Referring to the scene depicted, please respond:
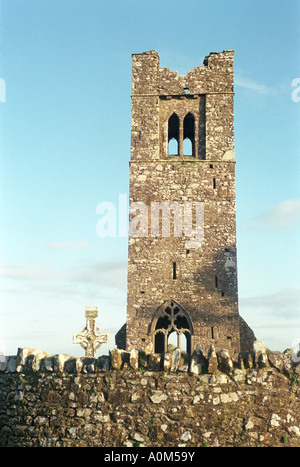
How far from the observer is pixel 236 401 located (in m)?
6.78

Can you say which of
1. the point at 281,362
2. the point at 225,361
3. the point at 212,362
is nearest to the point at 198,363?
the point at 212,362

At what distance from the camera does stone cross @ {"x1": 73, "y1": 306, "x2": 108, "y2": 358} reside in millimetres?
19594

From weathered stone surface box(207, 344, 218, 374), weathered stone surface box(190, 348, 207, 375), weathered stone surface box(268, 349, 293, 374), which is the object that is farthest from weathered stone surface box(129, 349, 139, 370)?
weathered stone surface box(268, 349, 293, 374)

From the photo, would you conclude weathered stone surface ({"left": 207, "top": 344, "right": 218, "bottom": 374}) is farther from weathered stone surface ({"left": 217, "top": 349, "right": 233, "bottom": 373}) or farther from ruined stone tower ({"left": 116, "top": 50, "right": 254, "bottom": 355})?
ruined stone tower ({"left": 116, "top": 50, "right": 254, "bottom": 355})

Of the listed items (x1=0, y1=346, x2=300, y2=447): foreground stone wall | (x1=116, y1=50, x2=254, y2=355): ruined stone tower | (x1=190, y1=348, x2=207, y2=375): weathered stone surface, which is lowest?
(x1=0, y1=346, x2=300, y2=447): foreground stone wall

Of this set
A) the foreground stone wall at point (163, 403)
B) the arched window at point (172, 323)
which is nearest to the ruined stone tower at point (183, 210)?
the arched window at point (172, 323)

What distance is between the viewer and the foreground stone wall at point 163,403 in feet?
22.1

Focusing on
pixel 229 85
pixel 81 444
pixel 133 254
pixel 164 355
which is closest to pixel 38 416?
pixel 81 444

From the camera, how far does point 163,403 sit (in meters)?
6.87

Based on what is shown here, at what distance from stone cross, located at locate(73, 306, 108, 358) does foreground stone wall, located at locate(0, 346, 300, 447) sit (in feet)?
40.1

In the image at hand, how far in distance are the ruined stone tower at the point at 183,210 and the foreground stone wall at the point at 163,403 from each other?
45.5 ft

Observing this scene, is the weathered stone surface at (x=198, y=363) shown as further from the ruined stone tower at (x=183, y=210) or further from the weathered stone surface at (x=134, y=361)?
the ruined stone tower at (x=183, y=210)
